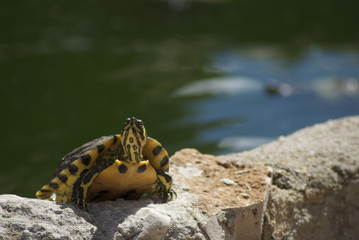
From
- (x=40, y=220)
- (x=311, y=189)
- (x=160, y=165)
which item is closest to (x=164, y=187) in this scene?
(x=160, y=165)

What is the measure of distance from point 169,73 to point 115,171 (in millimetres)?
3750

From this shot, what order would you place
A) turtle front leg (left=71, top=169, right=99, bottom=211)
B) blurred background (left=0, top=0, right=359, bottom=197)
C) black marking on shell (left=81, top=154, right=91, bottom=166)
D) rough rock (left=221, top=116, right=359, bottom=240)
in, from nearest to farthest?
turtle front leg (left=71, top=169, right=99, bottom=211) < black marking on shell (left=81, top=154, right=91, bottom=166) < rough rock (left=221, top=116, right=359, bottom=240) < blurred background (left=0, top=0, right=359, bottom=197)

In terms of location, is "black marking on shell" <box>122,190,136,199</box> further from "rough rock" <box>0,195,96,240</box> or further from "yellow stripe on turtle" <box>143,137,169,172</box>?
"rough rock" <box>0,195,96,240</box>

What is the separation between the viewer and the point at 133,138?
5.71 ft

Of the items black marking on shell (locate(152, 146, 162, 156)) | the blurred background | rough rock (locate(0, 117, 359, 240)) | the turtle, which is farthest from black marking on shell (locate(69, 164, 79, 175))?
the blurred background

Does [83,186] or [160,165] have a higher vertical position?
[160,165]

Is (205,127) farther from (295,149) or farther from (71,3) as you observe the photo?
(71,3)

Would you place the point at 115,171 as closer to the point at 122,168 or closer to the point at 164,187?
the point at 122,168

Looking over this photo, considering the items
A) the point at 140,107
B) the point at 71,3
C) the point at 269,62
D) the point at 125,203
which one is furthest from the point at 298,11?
the point at 125,203

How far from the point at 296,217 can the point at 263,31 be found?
5.04m

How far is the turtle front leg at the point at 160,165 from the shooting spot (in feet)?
6.07

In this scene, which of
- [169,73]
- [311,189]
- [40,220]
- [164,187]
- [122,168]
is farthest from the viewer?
[169,73]

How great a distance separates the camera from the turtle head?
1.73m

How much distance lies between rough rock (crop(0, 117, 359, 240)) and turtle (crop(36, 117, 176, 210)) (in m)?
0.05
